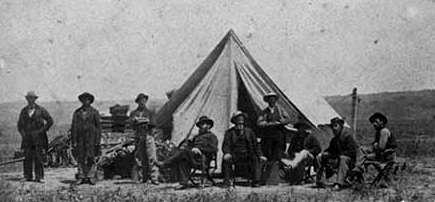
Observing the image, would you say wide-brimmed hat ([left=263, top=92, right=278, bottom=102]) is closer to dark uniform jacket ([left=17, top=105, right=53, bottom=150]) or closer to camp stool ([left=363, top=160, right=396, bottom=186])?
camp stool ([left=363, top=160, right=396, bottom=186])

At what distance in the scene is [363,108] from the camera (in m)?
47.9

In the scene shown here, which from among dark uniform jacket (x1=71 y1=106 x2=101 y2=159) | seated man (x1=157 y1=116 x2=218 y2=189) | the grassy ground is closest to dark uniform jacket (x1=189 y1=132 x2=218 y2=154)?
seated man (x1=157 y1=116 x2=218 y2=189)

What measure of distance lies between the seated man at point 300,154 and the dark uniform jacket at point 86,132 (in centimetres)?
333

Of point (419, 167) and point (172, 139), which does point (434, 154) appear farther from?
point (172, 139)

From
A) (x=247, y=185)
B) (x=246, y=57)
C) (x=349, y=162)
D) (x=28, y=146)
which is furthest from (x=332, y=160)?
(x=28, y=146)

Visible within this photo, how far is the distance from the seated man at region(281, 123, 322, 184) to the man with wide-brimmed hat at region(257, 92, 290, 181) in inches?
8.7

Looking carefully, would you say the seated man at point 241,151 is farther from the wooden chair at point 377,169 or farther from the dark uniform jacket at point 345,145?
the wooden chair at point 377,169

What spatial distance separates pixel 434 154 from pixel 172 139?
7.65 meters

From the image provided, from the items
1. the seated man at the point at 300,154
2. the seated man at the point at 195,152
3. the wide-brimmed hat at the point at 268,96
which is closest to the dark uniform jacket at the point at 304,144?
the seated man at the point at 300,154

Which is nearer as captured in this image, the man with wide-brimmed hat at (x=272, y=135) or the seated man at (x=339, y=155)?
the seated man at (x=339, y=155)

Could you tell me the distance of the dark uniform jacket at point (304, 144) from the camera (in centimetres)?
956

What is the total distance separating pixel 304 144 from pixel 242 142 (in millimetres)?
1208

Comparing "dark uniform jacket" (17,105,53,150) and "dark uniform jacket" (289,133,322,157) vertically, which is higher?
"dark uniform jacket" (17,105,53,150)

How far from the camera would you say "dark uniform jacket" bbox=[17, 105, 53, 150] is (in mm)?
10008
